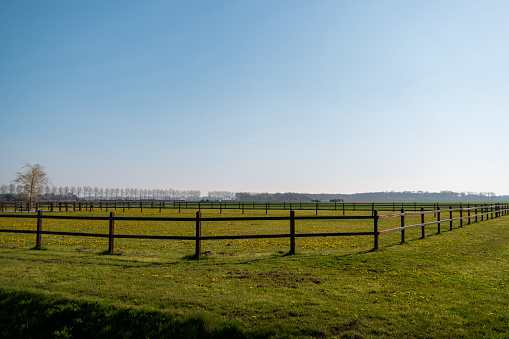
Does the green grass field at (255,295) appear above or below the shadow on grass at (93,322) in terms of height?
above

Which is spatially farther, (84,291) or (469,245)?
(469,245)

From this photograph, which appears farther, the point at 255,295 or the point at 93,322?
the point at 255,295

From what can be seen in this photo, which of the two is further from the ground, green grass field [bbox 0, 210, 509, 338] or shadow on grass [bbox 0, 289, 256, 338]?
green grass field [bbox 0, 210, 509, 338]

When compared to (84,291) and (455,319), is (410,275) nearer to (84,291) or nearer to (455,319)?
(455,319)

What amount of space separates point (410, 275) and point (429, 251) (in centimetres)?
412

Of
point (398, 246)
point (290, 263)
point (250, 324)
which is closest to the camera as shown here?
point (250, 324)

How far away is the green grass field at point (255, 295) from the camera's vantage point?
19.2ft

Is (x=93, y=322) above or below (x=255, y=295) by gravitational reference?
below

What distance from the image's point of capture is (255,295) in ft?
23.5

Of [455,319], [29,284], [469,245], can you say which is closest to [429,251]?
[469,245]

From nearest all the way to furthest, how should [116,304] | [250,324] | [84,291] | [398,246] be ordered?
[250,324], [116,304], [84,291], [398,246]

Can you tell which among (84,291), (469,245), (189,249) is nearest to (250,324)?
(84,291)

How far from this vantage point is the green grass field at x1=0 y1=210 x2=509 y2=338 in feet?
19.2

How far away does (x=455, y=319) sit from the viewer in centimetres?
595
